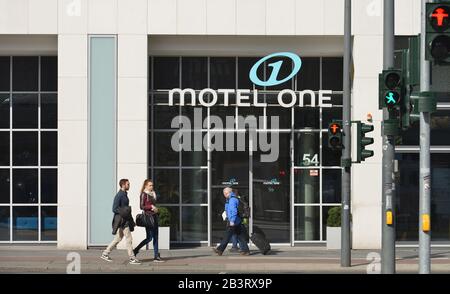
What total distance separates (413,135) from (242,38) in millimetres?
5734

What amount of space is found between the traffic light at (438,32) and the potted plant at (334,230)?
41.1ft

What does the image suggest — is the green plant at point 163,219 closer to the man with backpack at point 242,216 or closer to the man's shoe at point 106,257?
the man with backpack at point 242,216

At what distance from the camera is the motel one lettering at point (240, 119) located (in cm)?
2552

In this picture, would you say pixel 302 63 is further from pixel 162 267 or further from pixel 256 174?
pixel 162 267

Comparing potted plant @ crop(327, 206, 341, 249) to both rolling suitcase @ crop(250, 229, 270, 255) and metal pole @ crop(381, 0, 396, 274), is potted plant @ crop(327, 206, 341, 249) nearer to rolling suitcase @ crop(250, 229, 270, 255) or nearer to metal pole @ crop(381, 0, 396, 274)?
rolling suitcase @ crop(250, 229, 270, 255)

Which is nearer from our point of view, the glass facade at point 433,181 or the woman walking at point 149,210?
the woman walking at point 149,210

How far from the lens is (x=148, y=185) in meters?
21.6

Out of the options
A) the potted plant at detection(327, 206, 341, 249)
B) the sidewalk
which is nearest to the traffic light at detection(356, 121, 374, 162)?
the sidewalk

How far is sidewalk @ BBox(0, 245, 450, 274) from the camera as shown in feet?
66.9

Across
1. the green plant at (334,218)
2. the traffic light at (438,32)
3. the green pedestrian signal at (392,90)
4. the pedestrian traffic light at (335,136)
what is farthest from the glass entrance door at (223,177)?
the traffic light at (438,32)

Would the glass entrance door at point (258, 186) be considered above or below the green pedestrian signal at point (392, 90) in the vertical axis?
below

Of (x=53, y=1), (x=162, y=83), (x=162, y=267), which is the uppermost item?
(x=53, y=1)

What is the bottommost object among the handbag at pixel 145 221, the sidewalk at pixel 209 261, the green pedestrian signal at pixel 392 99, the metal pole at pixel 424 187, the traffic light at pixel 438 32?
the sidewalk at pixel 209 261

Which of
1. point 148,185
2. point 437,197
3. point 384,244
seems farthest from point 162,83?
point 384,244
